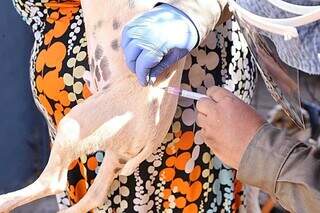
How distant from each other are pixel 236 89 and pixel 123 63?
251mm

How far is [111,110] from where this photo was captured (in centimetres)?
107

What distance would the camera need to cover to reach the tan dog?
1074 mm

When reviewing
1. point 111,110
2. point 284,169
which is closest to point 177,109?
point 111,110

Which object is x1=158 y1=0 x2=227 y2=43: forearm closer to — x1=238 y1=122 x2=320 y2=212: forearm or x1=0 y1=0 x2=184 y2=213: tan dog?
x1=0 y1=0 x2=184 y2=213: tan dog

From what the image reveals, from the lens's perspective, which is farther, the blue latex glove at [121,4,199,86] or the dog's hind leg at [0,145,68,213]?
the dog's hind leg at [0,145,68,213]

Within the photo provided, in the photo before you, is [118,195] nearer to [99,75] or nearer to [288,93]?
[99,75]

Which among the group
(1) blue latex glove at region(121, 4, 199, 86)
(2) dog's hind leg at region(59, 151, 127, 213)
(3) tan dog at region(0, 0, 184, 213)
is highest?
(1) blue latex glove at region(121, 4, 199, 86)

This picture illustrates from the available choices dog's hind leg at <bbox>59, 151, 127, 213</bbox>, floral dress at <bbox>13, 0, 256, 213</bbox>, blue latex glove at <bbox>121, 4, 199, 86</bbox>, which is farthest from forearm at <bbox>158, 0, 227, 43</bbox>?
dog's hind leg at <bbox>59, 151, 127, 213</bbox>

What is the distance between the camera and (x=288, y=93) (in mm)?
879

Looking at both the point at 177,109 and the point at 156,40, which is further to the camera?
the point at 177,109

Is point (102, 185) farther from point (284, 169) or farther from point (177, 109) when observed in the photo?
point (284, 169)

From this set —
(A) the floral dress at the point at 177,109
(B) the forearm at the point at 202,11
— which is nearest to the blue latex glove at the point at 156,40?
(B) the forearm at the point at 202,11

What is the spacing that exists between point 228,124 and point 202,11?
7.4 inches

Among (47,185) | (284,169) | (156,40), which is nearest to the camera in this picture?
(284,169)
